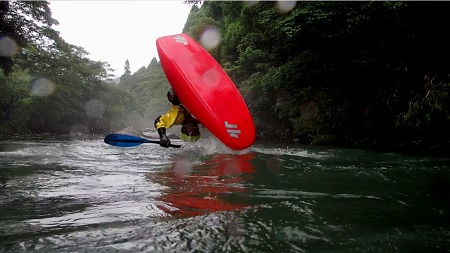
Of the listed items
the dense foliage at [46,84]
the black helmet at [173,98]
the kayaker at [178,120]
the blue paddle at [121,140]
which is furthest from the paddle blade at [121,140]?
the dense foliage at [46,84]

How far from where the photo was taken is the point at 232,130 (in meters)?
4.71

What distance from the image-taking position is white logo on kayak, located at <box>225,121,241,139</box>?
4684 mm

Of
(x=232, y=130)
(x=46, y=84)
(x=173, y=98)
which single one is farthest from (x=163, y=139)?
(x=46, y=84)

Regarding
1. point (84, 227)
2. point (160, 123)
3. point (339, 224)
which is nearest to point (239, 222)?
point (339, 224)

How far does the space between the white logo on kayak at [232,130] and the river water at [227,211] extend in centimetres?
136

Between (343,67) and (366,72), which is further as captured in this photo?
(343,67)

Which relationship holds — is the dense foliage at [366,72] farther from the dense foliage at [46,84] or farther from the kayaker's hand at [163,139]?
the dense foliage at [46,84]

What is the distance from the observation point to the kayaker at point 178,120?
4.65 m

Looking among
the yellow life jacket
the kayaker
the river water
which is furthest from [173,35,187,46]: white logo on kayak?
the river water

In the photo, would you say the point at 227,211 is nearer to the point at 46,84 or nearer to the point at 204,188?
Result: the point at 204,188

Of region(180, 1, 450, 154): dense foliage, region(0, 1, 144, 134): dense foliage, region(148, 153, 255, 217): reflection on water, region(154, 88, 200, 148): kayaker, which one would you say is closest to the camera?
region(148, 153, 255, 217): reflection on water

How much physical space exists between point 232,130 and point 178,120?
0.89m

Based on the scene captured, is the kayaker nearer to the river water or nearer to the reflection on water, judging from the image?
the reflection on water

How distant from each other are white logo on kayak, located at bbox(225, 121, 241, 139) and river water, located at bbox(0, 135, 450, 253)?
1365mm
